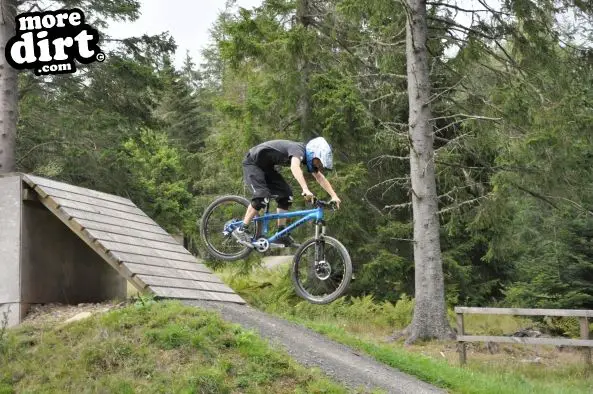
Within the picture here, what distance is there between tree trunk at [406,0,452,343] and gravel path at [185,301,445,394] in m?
2.85

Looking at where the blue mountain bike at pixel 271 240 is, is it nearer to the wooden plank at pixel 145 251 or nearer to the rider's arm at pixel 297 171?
the rider's arm at pixel 297 171

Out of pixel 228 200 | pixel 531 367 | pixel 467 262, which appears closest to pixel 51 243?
pixel 228 200

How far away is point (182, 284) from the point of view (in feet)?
34.1

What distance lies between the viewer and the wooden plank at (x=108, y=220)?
972cm

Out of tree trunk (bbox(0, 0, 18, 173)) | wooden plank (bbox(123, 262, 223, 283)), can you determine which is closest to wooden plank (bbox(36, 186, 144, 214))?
wooden plank (bbox(123, 262, 223, 283))

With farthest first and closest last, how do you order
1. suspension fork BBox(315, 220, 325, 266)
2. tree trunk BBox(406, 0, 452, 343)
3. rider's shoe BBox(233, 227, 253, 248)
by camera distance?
tree trunk BBox(406, 0, 452, 343) < rider's shoe BBox(233, 227, 253, 248) < suspension fork BBox(315, 220, 325, 266)

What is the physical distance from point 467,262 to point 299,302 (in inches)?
191

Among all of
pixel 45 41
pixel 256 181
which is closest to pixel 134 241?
pixel 256 181

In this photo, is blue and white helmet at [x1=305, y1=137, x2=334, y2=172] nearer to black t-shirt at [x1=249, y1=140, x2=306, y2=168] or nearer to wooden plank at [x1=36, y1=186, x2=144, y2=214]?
black t-shirt at [x1=249, y1=140, x2=306, y2=168]

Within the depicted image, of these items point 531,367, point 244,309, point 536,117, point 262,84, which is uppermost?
point 262,84

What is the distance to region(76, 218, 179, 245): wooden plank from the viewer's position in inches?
383

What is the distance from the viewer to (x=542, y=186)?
48.9ft

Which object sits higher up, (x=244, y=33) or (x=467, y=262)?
(x=244, y=33)

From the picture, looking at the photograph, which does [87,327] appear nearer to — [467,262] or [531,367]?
[531,367]
